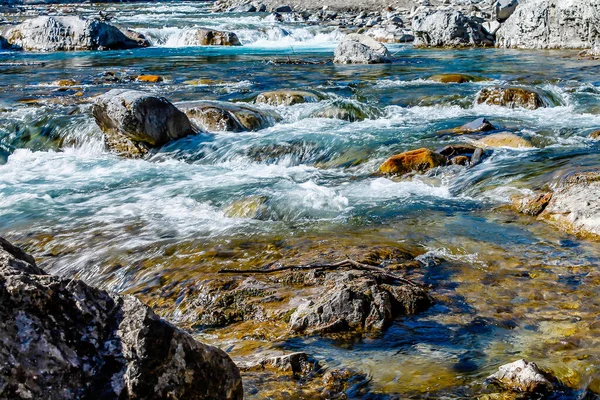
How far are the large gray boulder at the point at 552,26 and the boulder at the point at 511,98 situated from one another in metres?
9.83

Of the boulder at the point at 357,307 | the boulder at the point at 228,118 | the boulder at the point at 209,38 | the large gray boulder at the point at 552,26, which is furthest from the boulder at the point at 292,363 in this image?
the boulder at the point at 209,38

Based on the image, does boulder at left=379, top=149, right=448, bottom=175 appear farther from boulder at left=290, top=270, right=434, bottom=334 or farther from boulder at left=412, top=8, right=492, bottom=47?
boulder at left=412, top=8, right=492, bottom=47

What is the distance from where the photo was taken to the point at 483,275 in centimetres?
536

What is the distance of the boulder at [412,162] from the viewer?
31.0 ft

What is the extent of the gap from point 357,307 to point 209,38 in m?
28.6

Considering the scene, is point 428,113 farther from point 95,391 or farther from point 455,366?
point 95,391

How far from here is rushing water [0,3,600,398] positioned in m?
4.18

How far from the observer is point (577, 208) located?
6.73m

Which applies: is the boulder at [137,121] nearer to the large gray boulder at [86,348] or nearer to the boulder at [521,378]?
the boulder at [521,378]

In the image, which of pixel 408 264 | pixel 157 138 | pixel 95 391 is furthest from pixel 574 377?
pixel 157 138

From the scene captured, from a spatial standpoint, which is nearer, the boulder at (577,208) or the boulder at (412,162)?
the boulder at (577,208)

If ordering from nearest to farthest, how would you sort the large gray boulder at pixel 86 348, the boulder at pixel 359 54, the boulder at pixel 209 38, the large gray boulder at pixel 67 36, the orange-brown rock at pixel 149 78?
1. the large gray boulder at pixel 86 348
2. the orange-brown rock at pixel 149 78
3. the boulder at pixel 359 54
4. the large gray boulder at pixel 67 36
5. the boulder at pixel 209 38

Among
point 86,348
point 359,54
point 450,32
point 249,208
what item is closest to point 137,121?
point 249,208

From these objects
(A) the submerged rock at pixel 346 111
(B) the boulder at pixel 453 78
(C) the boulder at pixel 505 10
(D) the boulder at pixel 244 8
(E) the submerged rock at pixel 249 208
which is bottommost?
(E) the submerged rock at pixel 249 208
